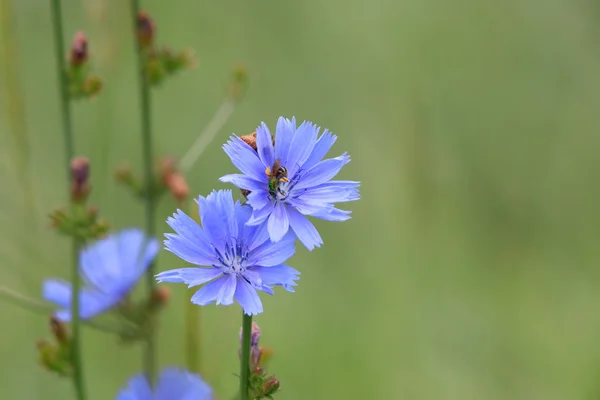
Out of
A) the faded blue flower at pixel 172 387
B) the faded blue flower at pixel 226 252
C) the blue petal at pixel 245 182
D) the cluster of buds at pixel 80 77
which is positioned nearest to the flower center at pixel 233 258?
the faded blue flower at pixel 226 252

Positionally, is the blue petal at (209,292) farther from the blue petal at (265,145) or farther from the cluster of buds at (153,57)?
the cluster of buds at (153,57)

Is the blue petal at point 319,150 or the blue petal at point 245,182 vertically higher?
the blue petal at point 319,150

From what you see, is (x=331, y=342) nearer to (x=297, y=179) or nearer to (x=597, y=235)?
(x=597, y=235)

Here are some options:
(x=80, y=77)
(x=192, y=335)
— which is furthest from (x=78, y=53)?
(x=192, y=335)

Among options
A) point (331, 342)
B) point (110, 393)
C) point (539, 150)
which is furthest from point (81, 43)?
point (539, 150)

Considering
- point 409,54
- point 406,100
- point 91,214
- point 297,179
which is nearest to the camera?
point 297,179

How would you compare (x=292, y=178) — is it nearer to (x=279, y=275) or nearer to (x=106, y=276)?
(x=279, y=275)
